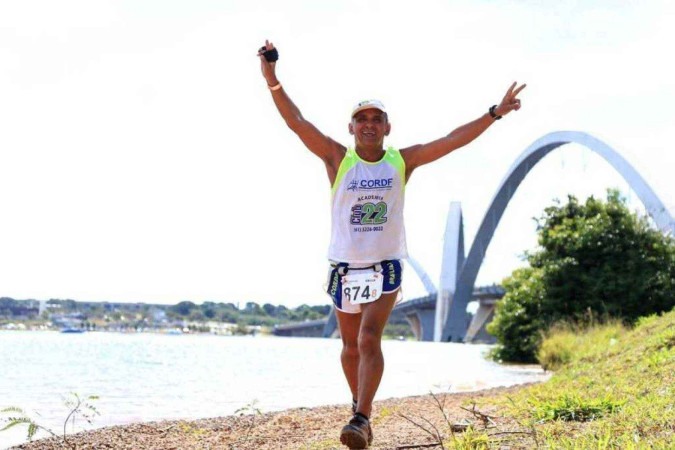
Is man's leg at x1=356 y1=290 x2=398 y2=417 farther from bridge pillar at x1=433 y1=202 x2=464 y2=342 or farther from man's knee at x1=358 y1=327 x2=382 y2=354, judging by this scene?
bridge pillar at x1=433 y1=202 x2=464 y2=342

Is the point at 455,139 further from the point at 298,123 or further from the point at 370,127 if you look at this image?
the point at 298,123

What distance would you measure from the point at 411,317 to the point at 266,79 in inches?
3045

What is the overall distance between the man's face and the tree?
17935mm

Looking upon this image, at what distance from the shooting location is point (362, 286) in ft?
14.3

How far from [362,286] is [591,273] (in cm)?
1970

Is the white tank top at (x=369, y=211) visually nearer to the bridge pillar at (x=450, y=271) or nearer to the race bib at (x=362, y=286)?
the race bib at (x=362, y=286)

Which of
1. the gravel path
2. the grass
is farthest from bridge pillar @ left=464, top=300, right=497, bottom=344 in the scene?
the gravel path

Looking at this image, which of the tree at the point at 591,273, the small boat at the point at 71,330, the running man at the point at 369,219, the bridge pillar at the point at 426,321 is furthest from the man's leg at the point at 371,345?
the small boat at the point at 71,330

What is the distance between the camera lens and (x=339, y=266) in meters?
4.42

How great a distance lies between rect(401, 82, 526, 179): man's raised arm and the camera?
14.8 ft

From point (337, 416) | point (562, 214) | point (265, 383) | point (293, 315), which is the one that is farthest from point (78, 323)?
point (337, 416)

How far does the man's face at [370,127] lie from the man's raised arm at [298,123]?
0.13 metres

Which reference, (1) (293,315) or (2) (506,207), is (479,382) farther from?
(1) (293,315)

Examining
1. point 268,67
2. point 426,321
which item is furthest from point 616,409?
point 426,321
